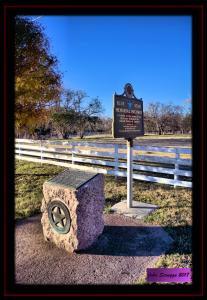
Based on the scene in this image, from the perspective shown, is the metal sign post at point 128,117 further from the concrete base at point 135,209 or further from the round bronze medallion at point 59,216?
the round bronze medallion at point 59,216

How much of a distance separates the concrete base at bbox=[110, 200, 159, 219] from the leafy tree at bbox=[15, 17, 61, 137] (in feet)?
13.8

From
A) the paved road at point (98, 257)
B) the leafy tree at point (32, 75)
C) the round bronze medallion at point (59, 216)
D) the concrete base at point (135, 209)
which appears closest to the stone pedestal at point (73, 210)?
the round bronze medallion at point (59, 216)

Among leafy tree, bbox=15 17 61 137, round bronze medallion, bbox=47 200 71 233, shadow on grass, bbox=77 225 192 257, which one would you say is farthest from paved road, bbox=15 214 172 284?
leafy tree, bbox=15 17 61 137

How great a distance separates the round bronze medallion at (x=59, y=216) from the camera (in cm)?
400

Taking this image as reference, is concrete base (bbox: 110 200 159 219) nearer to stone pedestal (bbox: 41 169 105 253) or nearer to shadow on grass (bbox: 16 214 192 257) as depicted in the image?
shadow on grass (bbox: 16 214 192 257)

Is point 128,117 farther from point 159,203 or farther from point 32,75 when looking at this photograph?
point 32,75

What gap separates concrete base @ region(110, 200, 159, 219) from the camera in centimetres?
525

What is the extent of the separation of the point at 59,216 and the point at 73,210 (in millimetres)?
324

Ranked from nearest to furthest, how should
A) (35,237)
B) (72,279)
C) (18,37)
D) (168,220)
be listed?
(72,279) < (35,237) < (168,220) < (18,37)
